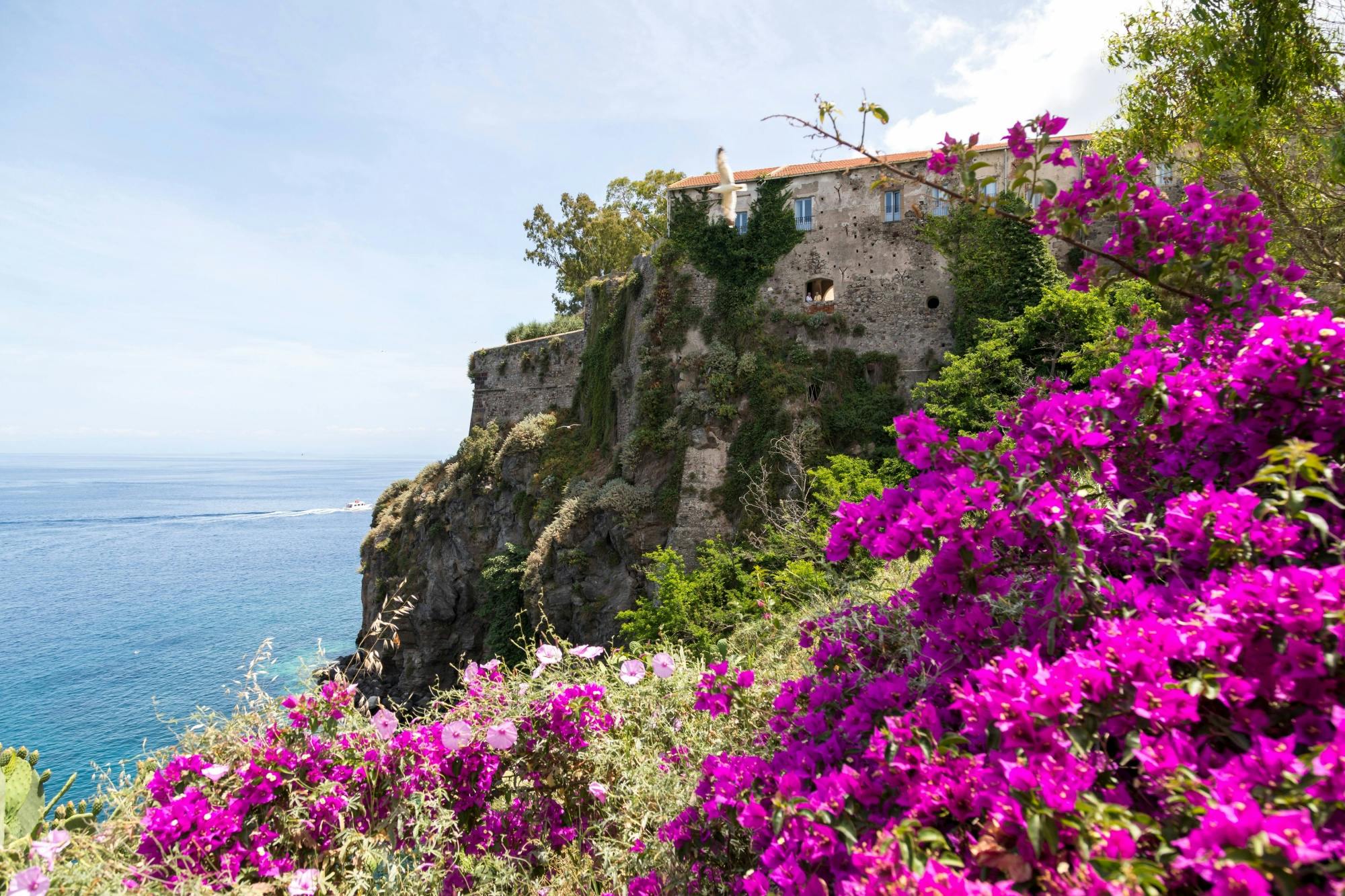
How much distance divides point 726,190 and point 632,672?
64.5ft

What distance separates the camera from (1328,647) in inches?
56.2

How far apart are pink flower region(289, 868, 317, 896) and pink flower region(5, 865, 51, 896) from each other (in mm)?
754

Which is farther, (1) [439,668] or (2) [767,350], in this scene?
(1) [439,668]

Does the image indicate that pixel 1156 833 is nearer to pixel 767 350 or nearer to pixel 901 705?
pixel 901 705

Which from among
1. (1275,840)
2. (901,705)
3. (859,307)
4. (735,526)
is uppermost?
(859,307)

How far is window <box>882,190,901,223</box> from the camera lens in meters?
20.3

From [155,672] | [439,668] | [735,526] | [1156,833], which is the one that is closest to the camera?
[1156,833]

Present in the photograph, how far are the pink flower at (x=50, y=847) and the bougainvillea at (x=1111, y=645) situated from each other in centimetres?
224

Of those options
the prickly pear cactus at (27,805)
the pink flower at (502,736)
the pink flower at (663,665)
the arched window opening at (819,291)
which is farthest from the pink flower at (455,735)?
the arched window opening at (819,291)

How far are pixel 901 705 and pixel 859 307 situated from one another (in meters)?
19.6

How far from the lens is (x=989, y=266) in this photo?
59.7 ft

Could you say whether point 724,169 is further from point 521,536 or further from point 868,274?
point 521,536

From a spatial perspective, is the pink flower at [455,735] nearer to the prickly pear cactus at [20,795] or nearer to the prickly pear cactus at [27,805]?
the prickly pear cactus at [27,805]

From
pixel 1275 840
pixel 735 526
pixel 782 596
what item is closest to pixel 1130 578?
pixel 1275 840
